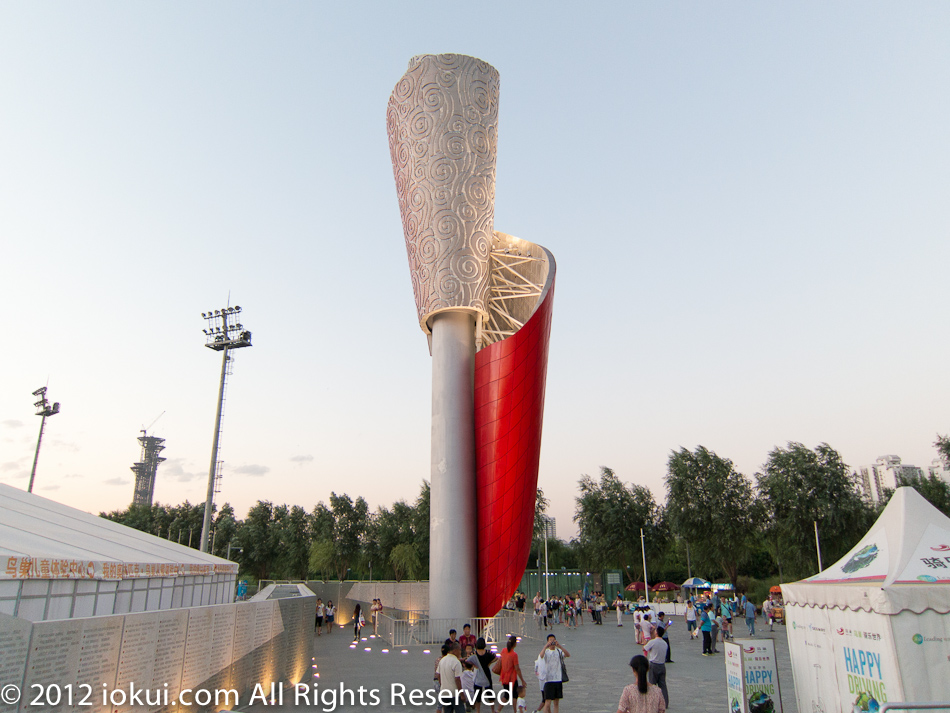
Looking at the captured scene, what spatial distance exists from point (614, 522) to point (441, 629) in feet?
100

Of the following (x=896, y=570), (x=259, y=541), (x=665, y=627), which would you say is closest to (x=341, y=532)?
(x=259, y=541)

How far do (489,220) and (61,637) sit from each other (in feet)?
72.7

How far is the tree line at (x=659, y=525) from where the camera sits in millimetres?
40719

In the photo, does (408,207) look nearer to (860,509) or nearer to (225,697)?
(225,697)

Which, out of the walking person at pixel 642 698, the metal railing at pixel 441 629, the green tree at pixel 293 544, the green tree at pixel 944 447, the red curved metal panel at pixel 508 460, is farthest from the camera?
the green tree at pixel 293 544

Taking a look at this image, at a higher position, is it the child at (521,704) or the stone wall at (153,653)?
the stone wall at (153,653)

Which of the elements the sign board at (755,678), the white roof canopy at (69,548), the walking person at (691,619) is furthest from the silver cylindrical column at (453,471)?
the sign board at (755,678)

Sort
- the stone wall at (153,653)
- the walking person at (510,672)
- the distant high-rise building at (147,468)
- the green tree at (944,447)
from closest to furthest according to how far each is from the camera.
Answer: the stone wall at (153,653), the walking person at (510,672), the green tree at (944,447), the distant high-rise building at (147,468)

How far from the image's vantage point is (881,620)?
23.2 feet

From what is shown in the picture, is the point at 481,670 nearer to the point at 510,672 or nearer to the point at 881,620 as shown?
the point at 510,672

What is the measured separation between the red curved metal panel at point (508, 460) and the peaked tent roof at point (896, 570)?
535 inches

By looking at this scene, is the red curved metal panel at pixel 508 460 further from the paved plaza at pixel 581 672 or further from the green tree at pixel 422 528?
the green tree at pixel 422 528

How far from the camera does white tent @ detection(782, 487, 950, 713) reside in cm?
680

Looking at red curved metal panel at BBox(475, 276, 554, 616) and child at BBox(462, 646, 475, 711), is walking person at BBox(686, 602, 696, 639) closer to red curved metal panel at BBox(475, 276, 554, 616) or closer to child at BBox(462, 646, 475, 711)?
red curved metal panel at BBox(475, 276, 554, 616)
